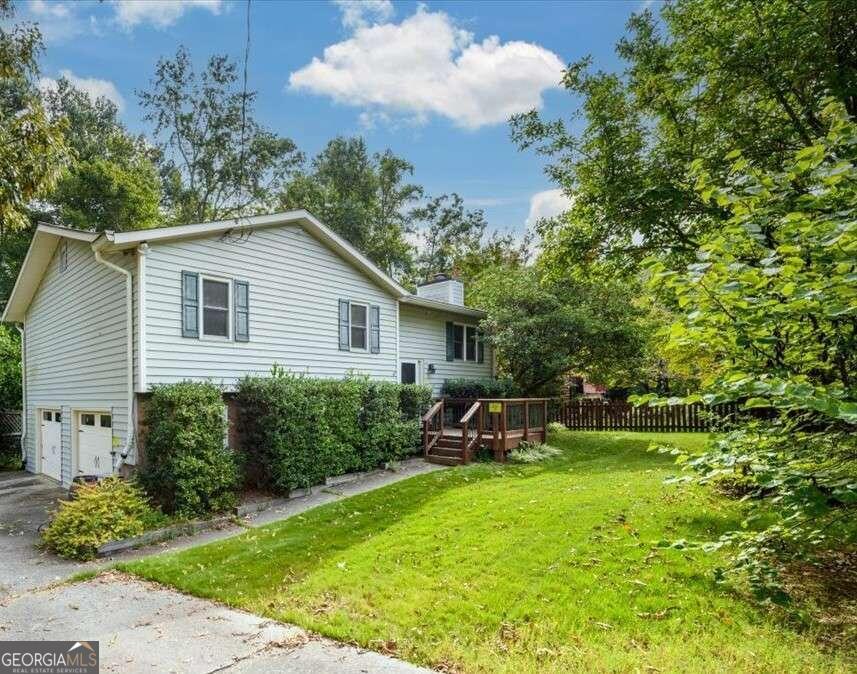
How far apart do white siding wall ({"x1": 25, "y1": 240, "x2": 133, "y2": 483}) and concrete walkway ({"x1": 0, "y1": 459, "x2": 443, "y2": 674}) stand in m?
3.57

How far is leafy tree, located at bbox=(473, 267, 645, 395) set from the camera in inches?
615

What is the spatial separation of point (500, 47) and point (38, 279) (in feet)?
44.2

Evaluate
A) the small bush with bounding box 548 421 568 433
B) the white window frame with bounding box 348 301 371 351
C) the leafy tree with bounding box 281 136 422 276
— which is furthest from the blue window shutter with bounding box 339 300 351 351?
the leafy tree with bounding box 281 136 422 276

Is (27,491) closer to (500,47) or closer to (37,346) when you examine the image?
(37,346)

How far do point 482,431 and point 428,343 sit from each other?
4599 millimetres

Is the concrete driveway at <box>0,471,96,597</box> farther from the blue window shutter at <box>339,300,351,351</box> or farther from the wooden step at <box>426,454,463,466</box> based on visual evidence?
the wooden step at <box>426,454,463,466</box>

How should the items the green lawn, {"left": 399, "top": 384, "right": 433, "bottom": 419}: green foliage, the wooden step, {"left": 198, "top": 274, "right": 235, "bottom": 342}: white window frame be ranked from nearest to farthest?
the green lawn
{"left": 198, "top": 274, "right": 235, "bottom": 342}: white window frame
the wooden step
{"left": 399, "top": 384, "right": 433, "bottom": 419}: green foliage

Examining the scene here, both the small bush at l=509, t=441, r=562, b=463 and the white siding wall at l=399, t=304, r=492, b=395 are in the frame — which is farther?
the white siding wall at l=399, t=304, r=492, b=395

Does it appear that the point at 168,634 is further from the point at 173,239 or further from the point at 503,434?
the point at 503,434

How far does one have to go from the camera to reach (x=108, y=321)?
10070 millimetres

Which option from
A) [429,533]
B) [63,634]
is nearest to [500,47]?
[429,533]

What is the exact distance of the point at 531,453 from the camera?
12906 mm

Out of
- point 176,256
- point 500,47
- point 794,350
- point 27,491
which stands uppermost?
point 500,47

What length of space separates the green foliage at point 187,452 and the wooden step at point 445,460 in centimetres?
508
